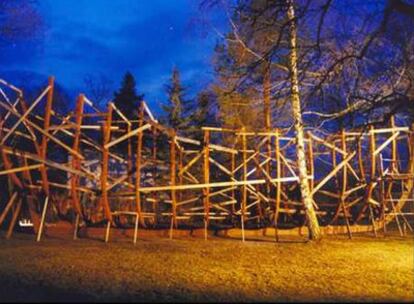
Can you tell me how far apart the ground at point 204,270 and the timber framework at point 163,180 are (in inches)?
59.0

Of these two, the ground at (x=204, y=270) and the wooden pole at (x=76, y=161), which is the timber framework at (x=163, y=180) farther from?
the ground at (x=204, y=270)

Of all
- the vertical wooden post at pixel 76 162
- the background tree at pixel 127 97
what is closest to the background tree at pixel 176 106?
the background tree at pixel 127 97

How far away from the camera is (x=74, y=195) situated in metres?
14.5

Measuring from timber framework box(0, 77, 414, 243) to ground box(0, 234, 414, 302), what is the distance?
4.92 ft

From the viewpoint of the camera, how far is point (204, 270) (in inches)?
397

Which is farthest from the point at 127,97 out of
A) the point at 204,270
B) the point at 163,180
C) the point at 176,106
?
the point at 204,270

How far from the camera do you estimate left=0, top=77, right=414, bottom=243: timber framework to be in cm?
1474

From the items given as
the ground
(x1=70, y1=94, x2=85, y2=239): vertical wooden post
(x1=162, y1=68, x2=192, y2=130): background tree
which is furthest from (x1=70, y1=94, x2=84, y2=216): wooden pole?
(x1=162, y1=68, x2=192, y2=130): background tree

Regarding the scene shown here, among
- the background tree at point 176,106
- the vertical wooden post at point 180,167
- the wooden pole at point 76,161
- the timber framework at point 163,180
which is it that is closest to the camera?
the wooden pole at point 76,161

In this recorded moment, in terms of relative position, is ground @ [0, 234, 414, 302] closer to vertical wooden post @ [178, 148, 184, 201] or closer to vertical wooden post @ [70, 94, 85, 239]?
vertical wooden post @ [70, 94, 85, 239]

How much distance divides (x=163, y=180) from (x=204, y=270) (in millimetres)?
8388

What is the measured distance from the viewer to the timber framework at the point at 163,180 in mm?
14742

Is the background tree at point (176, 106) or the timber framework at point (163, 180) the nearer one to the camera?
the timber framework at point (163, 180)

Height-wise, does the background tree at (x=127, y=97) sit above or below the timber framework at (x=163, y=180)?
above
